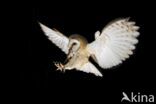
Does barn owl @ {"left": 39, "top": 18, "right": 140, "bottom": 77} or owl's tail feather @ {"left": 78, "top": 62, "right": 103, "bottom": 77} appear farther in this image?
owl's tail feather @ {"left": 78, "top": 62, "right": 103, "bottom": 77}

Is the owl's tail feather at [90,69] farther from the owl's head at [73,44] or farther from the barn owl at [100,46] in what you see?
the owl's head at [73,44]

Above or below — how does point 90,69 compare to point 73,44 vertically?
below

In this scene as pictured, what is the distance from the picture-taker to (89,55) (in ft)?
10.8

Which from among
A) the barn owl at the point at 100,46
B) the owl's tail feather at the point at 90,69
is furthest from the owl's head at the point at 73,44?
the owl's tail feather at the point at 90,69

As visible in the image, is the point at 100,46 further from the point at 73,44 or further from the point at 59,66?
the point at 59,66

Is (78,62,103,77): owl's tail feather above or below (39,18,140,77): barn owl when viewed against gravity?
below

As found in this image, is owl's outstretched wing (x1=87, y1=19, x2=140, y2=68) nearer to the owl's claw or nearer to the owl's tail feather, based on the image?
the owl's tail feather

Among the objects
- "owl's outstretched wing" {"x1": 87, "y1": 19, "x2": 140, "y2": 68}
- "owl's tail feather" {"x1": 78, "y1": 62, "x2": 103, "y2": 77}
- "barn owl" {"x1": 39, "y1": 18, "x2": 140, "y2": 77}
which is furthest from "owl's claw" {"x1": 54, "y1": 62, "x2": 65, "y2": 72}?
"owl's outstretched wing" {"x1": 87, "y1": 19, "x2": 140, "y2": 68}

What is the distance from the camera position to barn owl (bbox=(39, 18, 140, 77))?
3178 mm

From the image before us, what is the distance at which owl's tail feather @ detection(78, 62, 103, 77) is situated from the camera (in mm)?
3295

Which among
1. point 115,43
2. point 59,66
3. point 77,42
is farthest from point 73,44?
point 115,43

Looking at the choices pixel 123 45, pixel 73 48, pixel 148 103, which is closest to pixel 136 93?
pixel 148 103

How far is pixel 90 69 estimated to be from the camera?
3.32 metres

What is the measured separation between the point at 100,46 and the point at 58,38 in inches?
13.1
